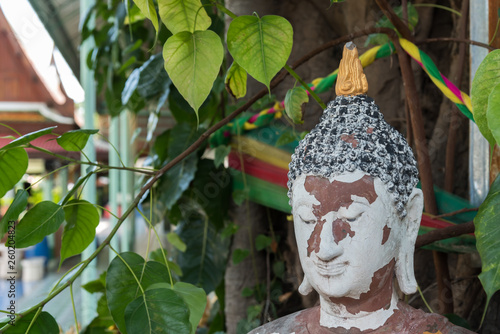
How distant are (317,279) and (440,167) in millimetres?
883

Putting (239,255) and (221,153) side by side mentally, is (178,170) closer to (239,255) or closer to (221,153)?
(221,153)

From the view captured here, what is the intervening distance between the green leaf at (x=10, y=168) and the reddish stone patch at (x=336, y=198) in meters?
0.49

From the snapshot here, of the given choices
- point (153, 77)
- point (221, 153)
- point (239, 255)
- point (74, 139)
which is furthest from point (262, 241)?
point (74, 139)

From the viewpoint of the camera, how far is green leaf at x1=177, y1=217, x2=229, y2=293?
64.4 inches

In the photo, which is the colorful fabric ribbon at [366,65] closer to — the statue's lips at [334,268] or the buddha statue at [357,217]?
the buddha statue at [357,217]

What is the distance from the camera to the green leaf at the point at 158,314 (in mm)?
904

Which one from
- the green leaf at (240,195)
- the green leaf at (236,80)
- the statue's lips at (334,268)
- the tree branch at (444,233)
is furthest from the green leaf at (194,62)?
the green leaf at (240,195)

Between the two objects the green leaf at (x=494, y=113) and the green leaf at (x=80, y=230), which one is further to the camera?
the green leaf at (x=80, y=230)

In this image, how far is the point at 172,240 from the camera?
1.63m

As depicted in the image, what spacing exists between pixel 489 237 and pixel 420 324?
0.60 ft

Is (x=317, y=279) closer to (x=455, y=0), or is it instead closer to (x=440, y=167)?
(x=440, y=167)

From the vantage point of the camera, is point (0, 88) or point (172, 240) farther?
point (0, 88)

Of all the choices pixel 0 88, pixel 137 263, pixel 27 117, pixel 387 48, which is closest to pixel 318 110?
pixel 387 48

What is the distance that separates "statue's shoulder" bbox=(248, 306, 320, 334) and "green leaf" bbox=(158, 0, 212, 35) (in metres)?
0.50
